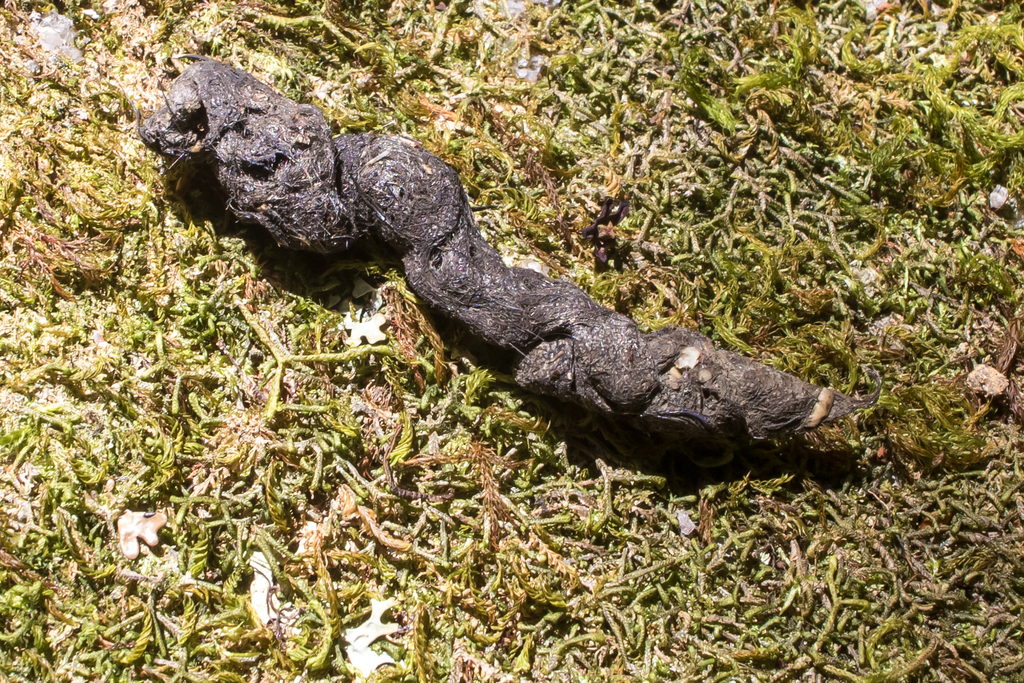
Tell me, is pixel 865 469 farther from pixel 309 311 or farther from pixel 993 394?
pixel 309 311

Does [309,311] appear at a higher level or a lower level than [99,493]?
higher

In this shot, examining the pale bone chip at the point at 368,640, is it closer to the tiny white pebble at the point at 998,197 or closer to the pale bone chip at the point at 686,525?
the pale bone chip at the point at 686,525

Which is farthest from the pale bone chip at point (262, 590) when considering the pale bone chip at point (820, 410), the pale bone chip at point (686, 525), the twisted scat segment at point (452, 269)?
the pale bone chip at point (820, 410)

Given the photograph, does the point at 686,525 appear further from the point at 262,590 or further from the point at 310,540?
the point at 262,590

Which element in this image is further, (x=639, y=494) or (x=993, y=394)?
(x=993, y=394)

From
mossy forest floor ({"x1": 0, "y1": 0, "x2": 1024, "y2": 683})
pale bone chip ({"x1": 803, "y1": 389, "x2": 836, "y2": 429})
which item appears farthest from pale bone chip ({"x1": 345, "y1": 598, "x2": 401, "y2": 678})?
pale bone chip ({"x1": 803, "y1": 389, "x2": 836, "y2": 429})

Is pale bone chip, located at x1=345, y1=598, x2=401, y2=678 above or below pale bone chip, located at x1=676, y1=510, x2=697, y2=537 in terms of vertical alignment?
below

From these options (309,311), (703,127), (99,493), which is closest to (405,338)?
(309,311)

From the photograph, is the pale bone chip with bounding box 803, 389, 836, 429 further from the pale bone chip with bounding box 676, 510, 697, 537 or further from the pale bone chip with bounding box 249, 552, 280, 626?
the pale bone chip with bounding box 249, 552, 280, 626
